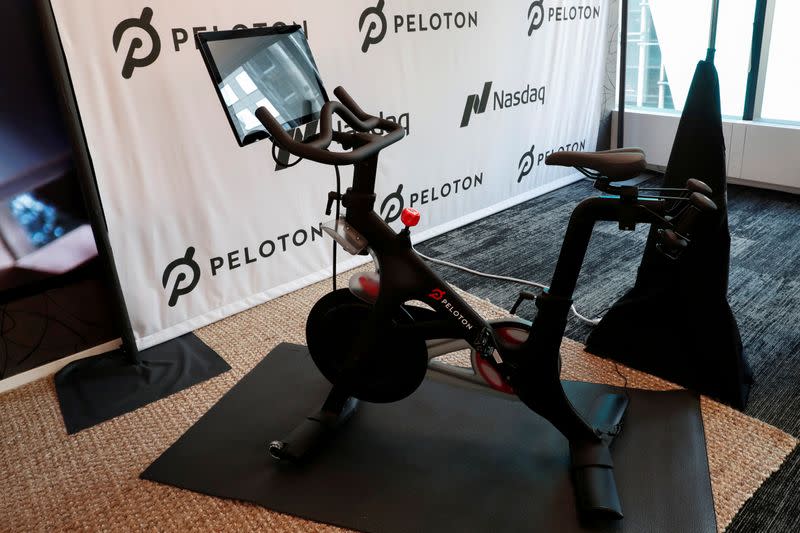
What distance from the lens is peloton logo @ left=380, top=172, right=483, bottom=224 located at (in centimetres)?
338

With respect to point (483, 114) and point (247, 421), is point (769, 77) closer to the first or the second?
point (483, 114)

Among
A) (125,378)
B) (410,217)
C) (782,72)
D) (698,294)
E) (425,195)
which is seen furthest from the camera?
(782,72)

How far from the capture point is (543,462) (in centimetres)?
185

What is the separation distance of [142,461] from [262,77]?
120 centimetres

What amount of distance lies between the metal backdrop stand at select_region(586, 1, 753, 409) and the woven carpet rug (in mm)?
81

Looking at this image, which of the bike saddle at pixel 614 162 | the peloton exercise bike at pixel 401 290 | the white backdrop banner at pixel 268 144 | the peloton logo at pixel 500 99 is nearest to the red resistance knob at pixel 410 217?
the peloton exercise bike at pixel 401 290

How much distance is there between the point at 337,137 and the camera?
1664mm

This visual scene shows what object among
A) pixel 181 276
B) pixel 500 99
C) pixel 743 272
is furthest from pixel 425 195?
pixel 743 272

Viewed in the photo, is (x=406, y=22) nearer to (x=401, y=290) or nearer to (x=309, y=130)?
(x=309, y=130)

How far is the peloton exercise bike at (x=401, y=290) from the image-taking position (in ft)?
5.08

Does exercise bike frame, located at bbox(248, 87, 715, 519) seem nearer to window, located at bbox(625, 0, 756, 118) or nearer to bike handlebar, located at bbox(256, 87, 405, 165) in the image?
bike handlebar, located at bbox(256, 87, 405, 165)

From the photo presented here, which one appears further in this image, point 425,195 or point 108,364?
point 425,195

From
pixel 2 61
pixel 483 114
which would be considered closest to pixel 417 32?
pixel 483 114

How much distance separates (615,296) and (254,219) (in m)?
1.61
